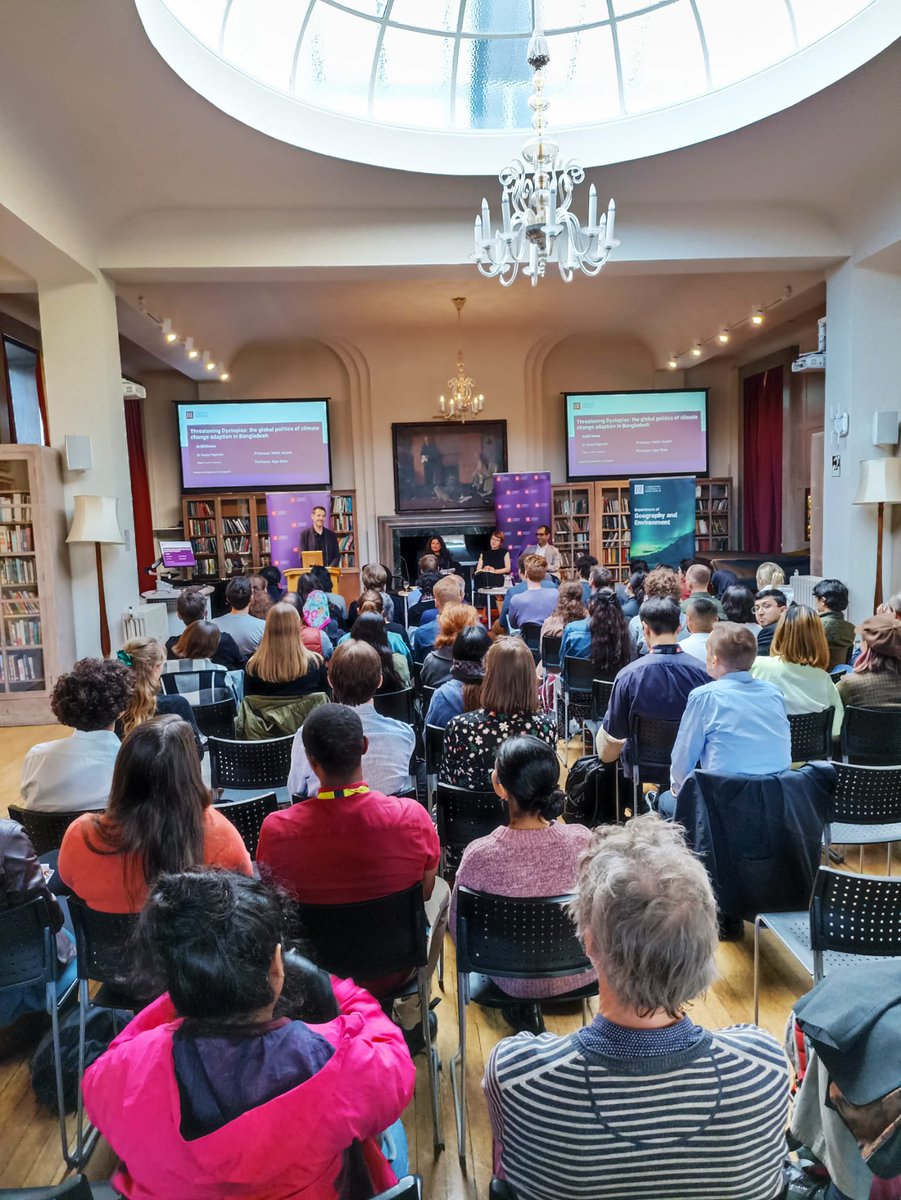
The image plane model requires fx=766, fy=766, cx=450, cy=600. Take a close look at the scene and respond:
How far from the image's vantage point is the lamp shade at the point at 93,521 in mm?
6785

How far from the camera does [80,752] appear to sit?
2592 millimetres

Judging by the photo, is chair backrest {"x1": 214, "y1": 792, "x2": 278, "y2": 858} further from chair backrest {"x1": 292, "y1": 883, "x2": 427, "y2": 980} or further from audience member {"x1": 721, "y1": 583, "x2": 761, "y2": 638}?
audience member {"x1": 721, "y1": 583, "x2": 761, "y2": 638}

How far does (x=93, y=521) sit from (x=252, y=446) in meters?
5.26

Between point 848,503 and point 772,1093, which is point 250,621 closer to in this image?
point 772,1093

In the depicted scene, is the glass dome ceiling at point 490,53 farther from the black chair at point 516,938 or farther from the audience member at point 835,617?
the black chair at point 516,938

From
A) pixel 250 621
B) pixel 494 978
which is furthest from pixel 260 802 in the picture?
pixel 250 621

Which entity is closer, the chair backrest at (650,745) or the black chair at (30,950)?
the black chair at (30,950)

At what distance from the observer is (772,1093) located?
110 cm

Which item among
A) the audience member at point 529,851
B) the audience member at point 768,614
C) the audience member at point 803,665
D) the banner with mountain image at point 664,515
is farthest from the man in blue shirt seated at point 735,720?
the banner with mountain image at point 664,515

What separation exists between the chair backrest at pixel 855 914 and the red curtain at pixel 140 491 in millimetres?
11116

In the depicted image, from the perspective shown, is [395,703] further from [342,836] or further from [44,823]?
[342,836]

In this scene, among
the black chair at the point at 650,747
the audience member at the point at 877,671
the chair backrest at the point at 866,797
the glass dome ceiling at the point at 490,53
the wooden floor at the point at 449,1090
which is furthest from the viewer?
the glass dome ceiling at the point at 490,53

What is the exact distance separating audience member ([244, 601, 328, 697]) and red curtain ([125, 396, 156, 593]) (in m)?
8.61

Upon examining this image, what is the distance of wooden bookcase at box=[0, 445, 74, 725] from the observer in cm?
678
